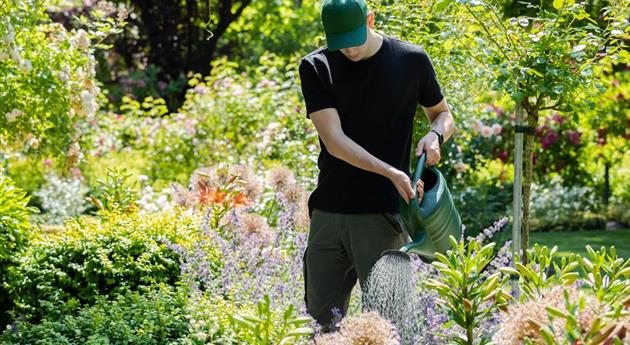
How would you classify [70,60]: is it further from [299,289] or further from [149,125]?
[149,125]

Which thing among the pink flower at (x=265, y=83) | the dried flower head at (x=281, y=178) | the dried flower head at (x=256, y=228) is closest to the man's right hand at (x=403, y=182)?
the dried flower head at (x=256, y=228)

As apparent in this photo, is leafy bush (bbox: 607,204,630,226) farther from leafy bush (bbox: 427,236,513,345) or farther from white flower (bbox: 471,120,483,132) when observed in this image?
leafy bush (bbox: 427,236,513,345)

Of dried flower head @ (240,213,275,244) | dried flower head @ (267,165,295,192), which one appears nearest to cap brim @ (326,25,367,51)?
dried flower head @ (240,213,275,244)

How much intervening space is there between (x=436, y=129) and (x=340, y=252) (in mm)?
522

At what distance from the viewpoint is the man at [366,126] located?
292 centimetres

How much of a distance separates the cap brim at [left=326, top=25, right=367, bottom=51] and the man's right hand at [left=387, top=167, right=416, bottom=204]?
0.38m

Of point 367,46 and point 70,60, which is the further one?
point 70,60

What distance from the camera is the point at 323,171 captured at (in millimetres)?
3098

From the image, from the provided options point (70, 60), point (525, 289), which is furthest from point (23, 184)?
point (525, 289)

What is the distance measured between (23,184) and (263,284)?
536 centimetres

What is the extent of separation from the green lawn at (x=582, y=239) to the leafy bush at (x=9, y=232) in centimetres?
420

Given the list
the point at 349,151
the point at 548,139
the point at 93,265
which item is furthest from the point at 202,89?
the point at 349,151

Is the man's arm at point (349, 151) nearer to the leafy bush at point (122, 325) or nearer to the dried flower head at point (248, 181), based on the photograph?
the leafy bush at point (122, 325)

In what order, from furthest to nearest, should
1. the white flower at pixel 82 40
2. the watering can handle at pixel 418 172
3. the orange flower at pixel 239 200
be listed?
the white flower at pixel 82 40 → the orange flower at pixel 239 200 → the watering can handle at pixel 418 172
